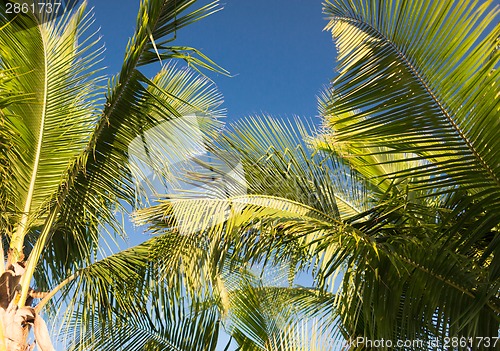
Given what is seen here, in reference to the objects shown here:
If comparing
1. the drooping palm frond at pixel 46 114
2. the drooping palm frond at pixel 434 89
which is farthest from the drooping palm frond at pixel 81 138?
the drooping palm frond at pixel 434 89

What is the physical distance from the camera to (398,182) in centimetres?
316

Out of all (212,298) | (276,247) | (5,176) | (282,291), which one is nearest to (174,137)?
(276,247)

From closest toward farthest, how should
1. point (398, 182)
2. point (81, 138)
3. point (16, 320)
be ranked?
point (398, 182) < point (16, 320) < point (81, 138)

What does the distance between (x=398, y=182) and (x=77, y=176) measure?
2.26m

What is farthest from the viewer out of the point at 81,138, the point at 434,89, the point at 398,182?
the point at 81,138

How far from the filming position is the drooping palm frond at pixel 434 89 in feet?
8.31

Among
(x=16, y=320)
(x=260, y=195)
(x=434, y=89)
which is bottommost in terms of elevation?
(x=16, y=320)

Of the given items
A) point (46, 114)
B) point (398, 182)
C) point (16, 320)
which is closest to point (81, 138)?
point (46, 114)

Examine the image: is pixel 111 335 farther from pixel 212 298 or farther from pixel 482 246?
pixel 482 246

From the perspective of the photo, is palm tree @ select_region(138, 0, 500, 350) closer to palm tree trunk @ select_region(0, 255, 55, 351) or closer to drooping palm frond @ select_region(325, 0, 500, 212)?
drooping palm frond @ select_region(325, 0, 500, 212)

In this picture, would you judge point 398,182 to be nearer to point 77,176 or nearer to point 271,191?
point 271,191

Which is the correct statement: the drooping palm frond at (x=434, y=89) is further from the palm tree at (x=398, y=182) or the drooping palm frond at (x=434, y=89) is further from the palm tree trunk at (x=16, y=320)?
the palm tree trunk at (x=16, y=320)

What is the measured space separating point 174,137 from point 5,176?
1279mm

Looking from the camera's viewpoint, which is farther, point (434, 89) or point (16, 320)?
point (16, 320)
